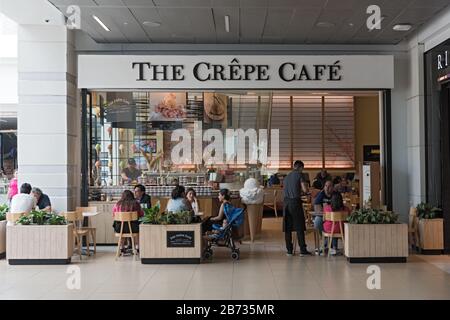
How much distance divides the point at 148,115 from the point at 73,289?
5.45m

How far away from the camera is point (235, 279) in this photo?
7.71 m

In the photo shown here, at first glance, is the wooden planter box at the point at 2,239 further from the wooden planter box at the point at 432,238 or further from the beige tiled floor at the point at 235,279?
the wooden planter box at the point at 432,238

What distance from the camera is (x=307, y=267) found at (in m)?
8.57

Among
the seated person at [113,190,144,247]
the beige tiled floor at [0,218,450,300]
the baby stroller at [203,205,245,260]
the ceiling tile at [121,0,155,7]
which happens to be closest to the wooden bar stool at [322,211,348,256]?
the beige tiled floor at [0,218,450,300]

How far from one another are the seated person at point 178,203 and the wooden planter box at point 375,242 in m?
2.59

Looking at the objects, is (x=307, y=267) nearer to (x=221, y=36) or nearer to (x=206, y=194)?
(x=206, y=194)

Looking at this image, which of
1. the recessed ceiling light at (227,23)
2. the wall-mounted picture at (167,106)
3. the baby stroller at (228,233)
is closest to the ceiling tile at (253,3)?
the recessed ceiling light at (227,23)

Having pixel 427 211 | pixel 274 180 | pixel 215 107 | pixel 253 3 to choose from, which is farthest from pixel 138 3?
pixel 274 180

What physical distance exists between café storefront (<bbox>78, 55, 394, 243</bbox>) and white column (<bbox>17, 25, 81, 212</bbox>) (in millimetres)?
455

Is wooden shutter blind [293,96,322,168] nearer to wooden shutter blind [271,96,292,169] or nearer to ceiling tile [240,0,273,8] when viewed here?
wooden shutter blind [271,96,292,169]

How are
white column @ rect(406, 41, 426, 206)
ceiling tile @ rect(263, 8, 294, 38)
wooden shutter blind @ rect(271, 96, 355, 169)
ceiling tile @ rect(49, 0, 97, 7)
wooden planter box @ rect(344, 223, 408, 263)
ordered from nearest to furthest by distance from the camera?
1. ceiling tile @ rect(49, 0, 97, 7)
2. wooden planter box @ rect(344, 223, 408, 263)
3. ceiling tile @ rect(263, 8, 294, 38)
4. white column @ rect(406, 41, 426, 206)
5. wooden shutter blind @ rect(271, 96, 355, 169)

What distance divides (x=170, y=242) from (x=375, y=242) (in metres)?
3.13

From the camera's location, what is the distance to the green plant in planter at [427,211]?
32.3ft

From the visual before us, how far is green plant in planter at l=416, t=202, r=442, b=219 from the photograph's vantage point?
32.3 feet
